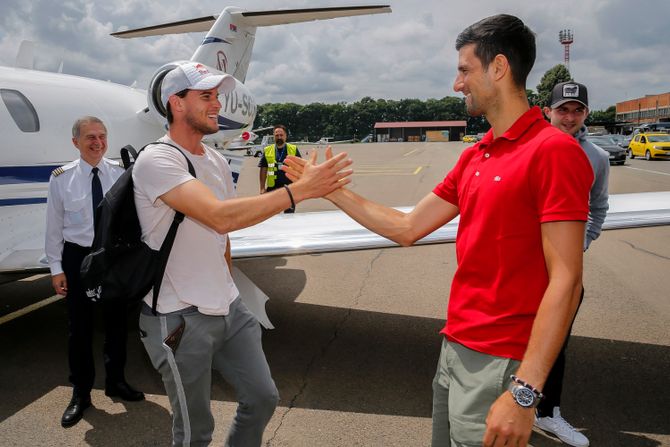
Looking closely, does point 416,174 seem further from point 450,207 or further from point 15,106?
point 450,207

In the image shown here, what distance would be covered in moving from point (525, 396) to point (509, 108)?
0.98 m

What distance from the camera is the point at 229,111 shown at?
7.28 metres

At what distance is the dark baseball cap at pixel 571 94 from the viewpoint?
11.9ft

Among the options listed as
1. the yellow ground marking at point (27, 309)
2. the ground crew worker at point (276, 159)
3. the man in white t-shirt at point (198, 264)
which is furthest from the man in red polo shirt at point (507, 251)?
the ground crew worker at point (276, 159)

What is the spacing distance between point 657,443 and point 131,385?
12.7 ft

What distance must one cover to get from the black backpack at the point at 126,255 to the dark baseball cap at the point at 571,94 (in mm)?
2632

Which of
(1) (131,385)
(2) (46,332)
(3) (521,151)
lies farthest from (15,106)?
(3) (521,151)

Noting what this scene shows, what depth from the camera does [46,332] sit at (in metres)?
5.81

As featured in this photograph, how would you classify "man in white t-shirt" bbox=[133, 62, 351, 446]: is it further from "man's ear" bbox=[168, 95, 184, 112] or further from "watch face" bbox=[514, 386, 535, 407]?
"watch face" bbox=[514, 386, 535, 407]

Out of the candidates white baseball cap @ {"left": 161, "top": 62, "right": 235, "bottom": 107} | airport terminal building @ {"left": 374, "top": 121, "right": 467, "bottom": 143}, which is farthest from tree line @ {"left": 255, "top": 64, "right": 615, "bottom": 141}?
white baseball cap @ {"left": 161, "top": 62, "right": 235, "bottom": 107}

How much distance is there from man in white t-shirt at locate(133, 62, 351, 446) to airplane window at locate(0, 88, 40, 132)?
373cm

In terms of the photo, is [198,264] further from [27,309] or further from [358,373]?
[27,309]

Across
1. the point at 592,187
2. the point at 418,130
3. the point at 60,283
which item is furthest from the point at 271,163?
the point at 418,130

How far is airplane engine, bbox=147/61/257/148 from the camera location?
21.8 feet
